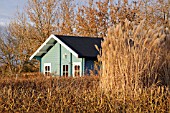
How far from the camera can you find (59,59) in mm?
23062

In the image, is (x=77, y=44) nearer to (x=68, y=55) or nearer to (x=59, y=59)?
(x=68, y=55)

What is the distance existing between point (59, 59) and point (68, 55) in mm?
1184

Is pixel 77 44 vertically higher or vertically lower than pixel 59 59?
higher

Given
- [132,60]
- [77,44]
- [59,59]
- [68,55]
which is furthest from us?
[59,59]

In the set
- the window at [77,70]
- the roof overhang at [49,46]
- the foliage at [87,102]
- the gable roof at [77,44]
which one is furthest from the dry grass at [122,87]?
the window at [77,70]

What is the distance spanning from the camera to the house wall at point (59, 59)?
2183 centimetres

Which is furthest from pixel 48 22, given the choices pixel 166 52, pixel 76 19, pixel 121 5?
pixel 166 52

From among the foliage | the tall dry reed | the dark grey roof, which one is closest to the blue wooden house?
the dark grey roof

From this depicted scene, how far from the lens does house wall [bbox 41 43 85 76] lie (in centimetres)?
2183

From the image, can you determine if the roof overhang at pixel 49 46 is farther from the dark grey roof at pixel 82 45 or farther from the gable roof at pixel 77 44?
the dark grey roof at pixel 82 45

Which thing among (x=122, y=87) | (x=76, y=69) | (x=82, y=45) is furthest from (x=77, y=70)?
(x=122, y=87)

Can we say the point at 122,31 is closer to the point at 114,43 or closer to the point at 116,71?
the point at 114,43

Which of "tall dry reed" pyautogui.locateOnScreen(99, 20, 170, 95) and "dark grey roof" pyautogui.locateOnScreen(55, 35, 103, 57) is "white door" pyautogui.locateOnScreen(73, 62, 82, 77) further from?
"tall dry reed" pyautogui.locateOnScreen(99, 20, 170, 95)

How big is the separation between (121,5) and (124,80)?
25181 millimetres
